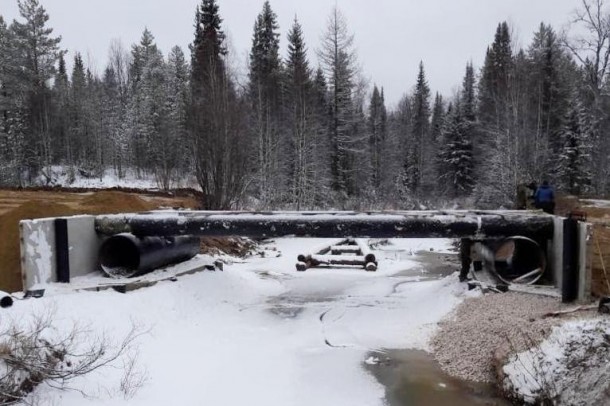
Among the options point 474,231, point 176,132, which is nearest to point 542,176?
point 474,231

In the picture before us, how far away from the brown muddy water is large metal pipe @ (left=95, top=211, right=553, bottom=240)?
2455mm

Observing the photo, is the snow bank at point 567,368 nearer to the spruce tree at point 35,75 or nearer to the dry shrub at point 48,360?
the dry shrub at point 48,360

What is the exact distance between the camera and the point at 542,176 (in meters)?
25.9

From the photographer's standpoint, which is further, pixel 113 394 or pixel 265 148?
pixel 265 148

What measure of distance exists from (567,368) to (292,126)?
1084 inches

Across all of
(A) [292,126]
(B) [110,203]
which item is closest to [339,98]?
(A) [292,126]

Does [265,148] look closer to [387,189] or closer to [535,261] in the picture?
[387,189]

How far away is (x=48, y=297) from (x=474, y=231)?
7.14 meters

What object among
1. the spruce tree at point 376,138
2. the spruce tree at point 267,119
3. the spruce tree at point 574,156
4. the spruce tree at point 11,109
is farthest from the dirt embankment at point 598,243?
the spruce tree at point 11,109

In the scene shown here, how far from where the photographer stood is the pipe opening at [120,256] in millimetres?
9258

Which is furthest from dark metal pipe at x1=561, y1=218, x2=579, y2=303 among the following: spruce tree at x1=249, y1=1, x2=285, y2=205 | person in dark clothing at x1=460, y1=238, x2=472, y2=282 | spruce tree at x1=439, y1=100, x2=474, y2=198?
spruce tree at x1=439, y1=100, x2=474, y2=198

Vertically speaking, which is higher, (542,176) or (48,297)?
(542,176)

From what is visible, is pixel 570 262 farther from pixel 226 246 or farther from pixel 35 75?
pixel 35 75

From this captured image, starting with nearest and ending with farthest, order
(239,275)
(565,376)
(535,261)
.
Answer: (565,376) → (535,261) → (239,275)
